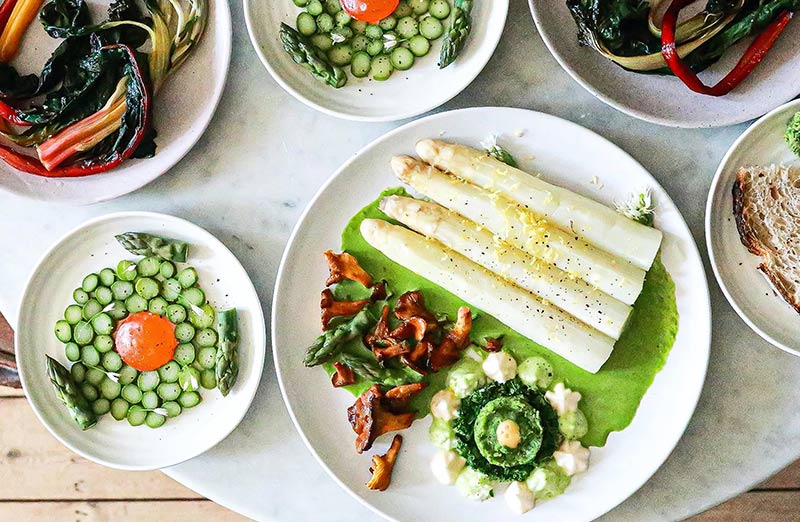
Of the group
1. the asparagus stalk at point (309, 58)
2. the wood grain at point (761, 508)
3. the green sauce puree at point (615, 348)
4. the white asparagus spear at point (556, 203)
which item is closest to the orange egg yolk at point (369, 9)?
the asparagus stalk at point (309, 58)

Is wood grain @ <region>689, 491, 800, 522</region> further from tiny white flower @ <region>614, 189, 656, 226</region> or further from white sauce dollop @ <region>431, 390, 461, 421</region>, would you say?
tiny white flower @ <region>614, 189, 656, 226</region>

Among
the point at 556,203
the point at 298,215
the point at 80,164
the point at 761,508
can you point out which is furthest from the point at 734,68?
the point at 80,164

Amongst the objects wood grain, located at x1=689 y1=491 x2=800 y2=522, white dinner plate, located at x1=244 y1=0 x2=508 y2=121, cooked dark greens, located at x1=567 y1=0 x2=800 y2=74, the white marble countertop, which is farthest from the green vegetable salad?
wood grain, located at x1=689 y1=491 x2=800 y2=522

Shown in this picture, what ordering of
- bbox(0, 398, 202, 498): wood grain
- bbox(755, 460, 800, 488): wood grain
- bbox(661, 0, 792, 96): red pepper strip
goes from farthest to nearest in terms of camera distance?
bbox(0, 398, 202, 498): wood grain
bbox(755, 460, 800, 488): wood grain
bbox(661, 0, 792, 96): red pepper strip

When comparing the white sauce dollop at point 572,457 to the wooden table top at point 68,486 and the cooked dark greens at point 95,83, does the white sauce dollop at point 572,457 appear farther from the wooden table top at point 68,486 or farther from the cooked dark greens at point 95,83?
the cooked dark greens at point 95,83

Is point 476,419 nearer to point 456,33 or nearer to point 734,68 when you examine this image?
point 456,33

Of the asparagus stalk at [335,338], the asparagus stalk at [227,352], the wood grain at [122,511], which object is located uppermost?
the asparagus stalk at [335,338]

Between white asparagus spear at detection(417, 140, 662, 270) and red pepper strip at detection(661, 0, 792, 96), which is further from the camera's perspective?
white asparagus spear at detection(417, 140, 662, 270)
